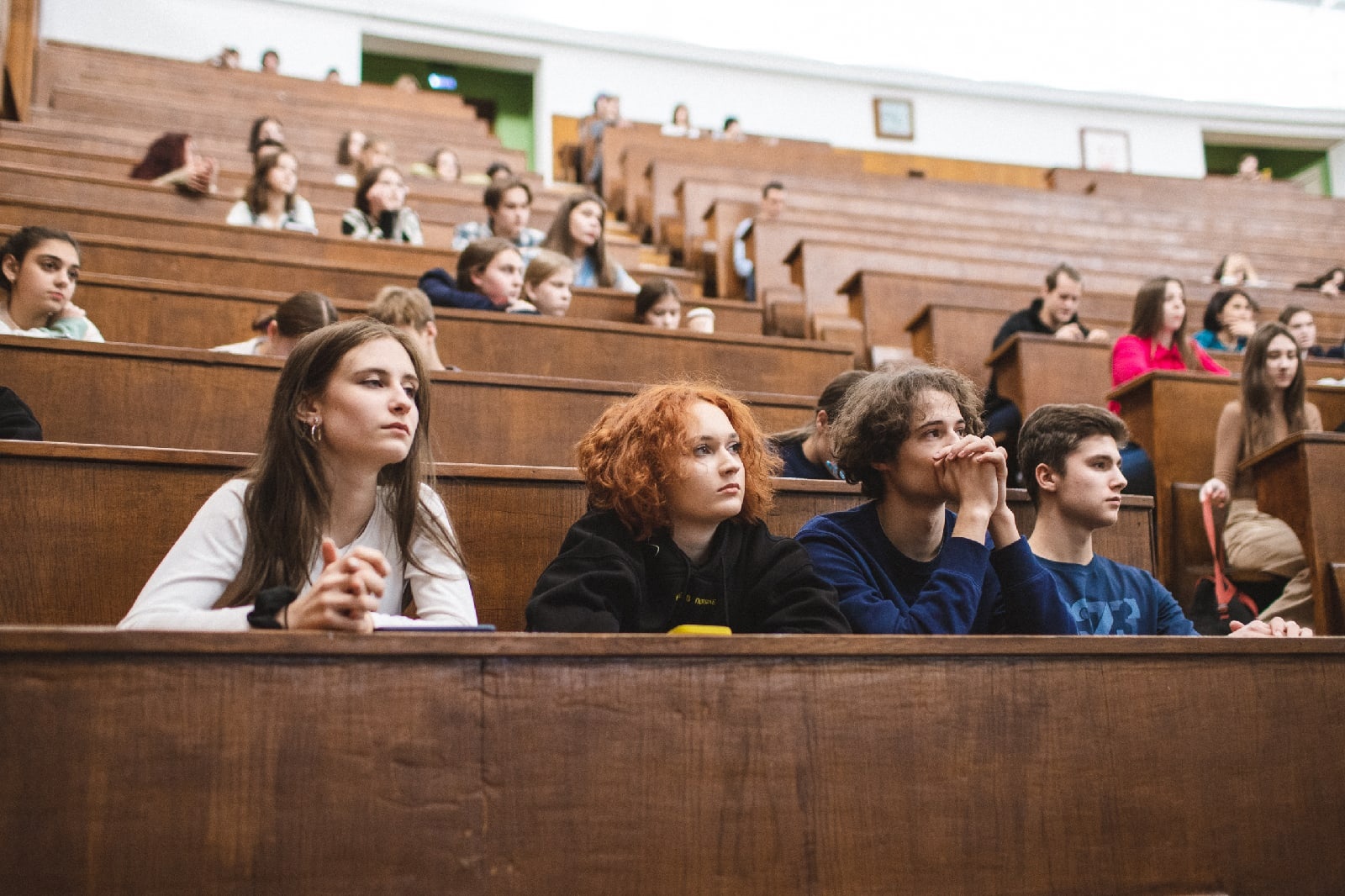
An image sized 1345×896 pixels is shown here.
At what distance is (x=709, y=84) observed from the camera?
137 inches

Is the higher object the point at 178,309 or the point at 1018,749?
the point at 178,309

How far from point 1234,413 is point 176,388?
80 centimetres

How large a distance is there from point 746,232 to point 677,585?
121 centimetres

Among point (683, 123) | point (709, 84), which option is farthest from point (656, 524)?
point (709, 84)

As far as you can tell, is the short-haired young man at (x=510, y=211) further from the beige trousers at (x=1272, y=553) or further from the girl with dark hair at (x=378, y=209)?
the beige trousers at (x=1272, y=553)

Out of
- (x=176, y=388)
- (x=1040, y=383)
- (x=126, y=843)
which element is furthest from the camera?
(x=1040, y=383)

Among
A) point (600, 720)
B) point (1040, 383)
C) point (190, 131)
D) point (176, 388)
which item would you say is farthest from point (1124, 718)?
point (190, 131)

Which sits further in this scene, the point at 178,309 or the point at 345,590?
the point at 178,309

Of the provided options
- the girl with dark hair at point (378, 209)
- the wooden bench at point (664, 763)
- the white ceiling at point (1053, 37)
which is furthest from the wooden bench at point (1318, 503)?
the white ceiling at point (1053, 37)

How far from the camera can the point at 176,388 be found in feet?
2.44

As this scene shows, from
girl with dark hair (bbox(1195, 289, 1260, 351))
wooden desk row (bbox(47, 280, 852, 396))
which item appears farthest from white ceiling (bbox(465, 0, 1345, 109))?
wooden desk row (bbox(47, 280, 852, 396))

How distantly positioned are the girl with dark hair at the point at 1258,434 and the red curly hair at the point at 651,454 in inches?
19.1

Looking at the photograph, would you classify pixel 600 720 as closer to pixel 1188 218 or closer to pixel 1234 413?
pixel 1234 413

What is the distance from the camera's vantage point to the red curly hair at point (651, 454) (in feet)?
1.82
